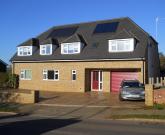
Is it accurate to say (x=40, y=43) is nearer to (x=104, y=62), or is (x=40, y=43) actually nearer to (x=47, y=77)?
(x=47, y=77)

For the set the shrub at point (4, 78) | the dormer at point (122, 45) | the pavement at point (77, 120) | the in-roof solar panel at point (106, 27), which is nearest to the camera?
the pavement at point (77, 120)

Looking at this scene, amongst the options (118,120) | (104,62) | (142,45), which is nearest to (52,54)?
(104,62)

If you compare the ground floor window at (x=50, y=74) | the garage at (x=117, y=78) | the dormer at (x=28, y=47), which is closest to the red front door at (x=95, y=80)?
the garage at (x=117, y=78)

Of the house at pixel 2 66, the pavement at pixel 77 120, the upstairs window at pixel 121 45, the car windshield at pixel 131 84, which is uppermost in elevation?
the upstairs window at pixel 121 45

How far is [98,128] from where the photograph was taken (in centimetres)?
1479

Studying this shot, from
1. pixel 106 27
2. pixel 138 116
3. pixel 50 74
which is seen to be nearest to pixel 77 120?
pixel 138 116

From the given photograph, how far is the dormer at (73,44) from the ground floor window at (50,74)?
2.47m

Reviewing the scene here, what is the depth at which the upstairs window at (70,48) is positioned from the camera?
128 feet

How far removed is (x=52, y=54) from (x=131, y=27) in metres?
9.56

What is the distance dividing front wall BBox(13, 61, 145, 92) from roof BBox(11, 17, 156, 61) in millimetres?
679

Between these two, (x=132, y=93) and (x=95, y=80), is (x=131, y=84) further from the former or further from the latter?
(x=95, y=80)

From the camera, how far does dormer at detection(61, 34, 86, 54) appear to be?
39.0m

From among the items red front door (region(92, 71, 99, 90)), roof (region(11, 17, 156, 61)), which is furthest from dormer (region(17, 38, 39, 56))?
red front door (region(92, 71, 99, 90))

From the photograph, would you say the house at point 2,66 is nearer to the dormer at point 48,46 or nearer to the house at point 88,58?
the house at point 88,58
